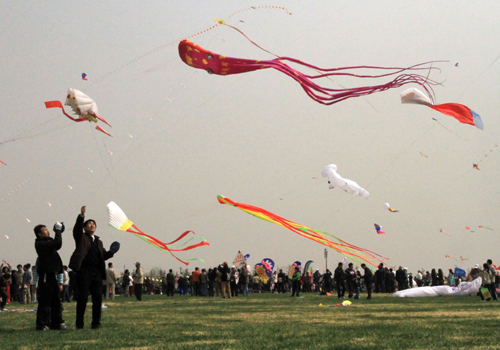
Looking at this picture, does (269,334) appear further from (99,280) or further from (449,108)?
(449,108)

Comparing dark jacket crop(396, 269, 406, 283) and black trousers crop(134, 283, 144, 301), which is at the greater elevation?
dark jacket crop(396, 269, 406, 283)

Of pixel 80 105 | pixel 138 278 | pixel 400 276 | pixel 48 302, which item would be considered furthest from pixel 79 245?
pixel 400 276

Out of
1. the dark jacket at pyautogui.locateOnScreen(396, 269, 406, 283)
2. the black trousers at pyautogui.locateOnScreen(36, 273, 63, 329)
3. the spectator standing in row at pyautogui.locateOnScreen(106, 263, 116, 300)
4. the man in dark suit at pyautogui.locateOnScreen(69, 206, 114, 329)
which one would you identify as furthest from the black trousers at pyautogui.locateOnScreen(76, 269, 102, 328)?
the dark jacket at pyautogui.locateOnScreen(396, 269, 406, 283)

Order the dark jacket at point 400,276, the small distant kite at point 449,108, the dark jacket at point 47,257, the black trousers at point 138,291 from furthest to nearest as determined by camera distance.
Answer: the dark jacket at point 400,276, the black trousers at point 138,291, the small distant kite at point 449,108, the dark jacket at point 47,257

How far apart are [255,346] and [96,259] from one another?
11.7 ft

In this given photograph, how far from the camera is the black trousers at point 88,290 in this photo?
9117mm

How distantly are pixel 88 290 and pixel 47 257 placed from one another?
0.85 metres

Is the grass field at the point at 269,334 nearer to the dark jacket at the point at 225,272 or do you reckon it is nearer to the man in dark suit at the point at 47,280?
the man in dark suit at the point at 47,280

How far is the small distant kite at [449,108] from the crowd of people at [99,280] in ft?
23.2

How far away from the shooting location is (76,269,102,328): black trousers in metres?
9.12

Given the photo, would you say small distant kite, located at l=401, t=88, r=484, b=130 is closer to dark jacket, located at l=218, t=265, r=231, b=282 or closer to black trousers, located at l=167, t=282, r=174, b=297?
dark jacket, located at l=218, t=265, r=231, b=282

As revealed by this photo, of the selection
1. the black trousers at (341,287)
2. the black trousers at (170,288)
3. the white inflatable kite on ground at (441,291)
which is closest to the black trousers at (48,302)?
the black trousers at (341,287)

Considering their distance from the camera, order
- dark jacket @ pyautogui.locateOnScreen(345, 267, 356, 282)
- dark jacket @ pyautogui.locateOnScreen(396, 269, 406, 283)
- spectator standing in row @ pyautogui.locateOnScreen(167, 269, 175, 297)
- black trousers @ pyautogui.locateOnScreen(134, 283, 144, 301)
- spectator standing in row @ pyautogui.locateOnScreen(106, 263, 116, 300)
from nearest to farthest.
Result: dark jacket @ pyautogui.locateOnScreen(345, 267, 356, 282), black trousers @ pyautogui.locateOnScreen(134, 283, 144, 301), spectator standing in row @ pyautogui.locateOnScreen(106, 263, 116, 300), spectator standing in row @ pyautogui.locateOnScreen(167, 269, 175, 297), dark jacket @ pyautogui.locateOnScreen(396, 269, 406, 283)

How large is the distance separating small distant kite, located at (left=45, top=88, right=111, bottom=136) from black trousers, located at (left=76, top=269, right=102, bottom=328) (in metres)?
7.65
